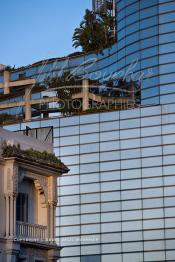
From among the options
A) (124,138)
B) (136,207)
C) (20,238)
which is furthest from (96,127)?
(20,238)

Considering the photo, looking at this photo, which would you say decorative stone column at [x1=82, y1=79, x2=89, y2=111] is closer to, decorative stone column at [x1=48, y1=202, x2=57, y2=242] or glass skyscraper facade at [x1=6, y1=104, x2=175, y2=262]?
glass skyscraper facade at [x1=6, y1=104, x2=175, y2=262]

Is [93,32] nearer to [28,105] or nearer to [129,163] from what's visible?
[28,105]

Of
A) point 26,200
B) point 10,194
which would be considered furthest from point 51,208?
point 10,194

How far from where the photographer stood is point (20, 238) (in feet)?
181

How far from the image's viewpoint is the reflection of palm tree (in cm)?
10688

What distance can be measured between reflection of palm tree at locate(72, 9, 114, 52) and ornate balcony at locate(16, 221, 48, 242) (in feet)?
164

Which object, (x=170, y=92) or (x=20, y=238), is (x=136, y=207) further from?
(x=20, y=238)

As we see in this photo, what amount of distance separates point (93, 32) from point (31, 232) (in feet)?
177

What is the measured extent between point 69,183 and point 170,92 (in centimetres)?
1383

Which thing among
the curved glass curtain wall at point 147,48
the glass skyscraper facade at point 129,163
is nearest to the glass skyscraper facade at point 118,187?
the glass skyscraper facade at point 129,163

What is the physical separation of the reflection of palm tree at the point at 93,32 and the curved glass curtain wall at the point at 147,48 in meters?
5.10

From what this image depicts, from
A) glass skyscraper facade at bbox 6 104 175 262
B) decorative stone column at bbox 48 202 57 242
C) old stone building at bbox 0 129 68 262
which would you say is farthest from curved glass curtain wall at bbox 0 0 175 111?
decorative stone column at bbox 48 202 57 242

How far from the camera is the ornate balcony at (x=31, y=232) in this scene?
55.7 metres

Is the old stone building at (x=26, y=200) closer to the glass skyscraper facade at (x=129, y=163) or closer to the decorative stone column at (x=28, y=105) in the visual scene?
the glass skyscraper facade at (x=129, y=163)
